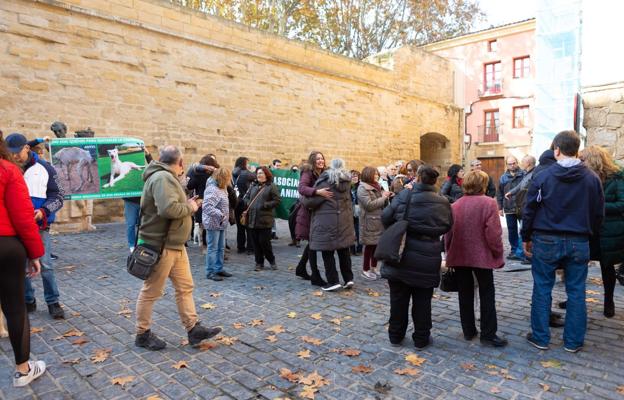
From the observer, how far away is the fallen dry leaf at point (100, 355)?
342 cm

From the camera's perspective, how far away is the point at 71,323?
425 cm

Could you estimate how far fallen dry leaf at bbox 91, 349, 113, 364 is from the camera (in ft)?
11.2

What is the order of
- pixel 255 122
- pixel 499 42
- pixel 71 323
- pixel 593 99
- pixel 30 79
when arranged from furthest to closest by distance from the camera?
pixel 499 42 → pixel 255 122 → pixel 30 79 → pixel 593 99 → pixel 71 323

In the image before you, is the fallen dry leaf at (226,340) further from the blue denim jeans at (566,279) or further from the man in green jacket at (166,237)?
the blue denim jeans at (566,279)

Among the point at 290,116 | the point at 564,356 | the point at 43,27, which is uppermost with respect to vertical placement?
the point at 43,27

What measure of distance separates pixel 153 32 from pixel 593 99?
11358 mm

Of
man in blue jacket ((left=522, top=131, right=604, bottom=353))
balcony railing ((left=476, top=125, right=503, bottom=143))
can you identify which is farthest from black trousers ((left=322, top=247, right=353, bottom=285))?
balcony railing ((left=476, top=125, right=503, bottom=143))

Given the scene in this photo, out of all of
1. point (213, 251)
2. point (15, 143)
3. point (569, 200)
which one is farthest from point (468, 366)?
point (15, 143)

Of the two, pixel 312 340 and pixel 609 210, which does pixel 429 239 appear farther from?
pixel 609 210

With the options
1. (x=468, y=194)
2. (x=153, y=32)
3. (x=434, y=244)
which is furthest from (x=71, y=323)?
(x=153, y=32)

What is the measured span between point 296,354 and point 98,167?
19.3ft

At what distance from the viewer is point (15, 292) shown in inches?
115

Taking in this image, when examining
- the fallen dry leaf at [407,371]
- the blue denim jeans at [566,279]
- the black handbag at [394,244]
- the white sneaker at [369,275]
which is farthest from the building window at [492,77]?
the fallen dry leaf at [407,371]

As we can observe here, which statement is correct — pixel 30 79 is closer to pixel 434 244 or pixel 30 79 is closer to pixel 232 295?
pixel 232 295
